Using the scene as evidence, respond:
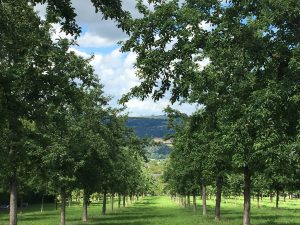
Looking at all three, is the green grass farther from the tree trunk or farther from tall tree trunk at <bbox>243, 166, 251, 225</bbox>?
the tree trunk

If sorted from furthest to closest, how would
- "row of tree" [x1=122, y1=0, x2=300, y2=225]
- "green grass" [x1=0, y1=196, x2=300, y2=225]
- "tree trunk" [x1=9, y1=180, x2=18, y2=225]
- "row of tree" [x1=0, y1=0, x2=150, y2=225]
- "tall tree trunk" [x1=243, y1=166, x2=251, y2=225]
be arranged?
"green grass" [x1=0, y1=196, x2=300, y2=225] → "tree trunk" [x1=9, y1=180, x2=18, y2=225] → "tall tree trunk" [x1=243, y1=166, x2=251, y2=225] → "row of tree" [x1=0, y1=0, x2=150, y2=225] → "row of tree" [x1=122, y1=0, x2=300, y2=225]

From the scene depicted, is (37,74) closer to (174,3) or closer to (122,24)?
(174,3)

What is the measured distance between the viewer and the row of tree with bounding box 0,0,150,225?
15.6 m

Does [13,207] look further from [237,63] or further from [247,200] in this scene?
[237,63]

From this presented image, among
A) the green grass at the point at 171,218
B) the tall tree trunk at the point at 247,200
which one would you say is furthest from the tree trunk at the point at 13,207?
the green grass at the point at 171,218

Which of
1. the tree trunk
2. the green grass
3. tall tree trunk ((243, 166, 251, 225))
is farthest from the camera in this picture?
the green grass

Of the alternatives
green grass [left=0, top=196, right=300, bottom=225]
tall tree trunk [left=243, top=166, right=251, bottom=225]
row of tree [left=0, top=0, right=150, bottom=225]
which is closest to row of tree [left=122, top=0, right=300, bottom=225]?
row of tree [left=0, top=0, right=150, bottom=225]

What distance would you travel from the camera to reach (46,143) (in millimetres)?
25234

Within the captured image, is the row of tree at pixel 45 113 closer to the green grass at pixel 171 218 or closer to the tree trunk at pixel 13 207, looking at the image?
the tree trunk at pixel 13 207

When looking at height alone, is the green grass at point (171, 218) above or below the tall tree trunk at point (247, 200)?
below

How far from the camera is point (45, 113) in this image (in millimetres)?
18219

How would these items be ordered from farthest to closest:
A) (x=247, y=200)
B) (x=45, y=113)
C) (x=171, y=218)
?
(x=171, y=218) → (x=247, y=200) → (x=45, y=113)

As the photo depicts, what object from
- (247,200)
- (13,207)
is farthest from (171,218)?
(13,207)

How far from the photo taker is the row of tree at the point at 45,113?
15555 millimetres
